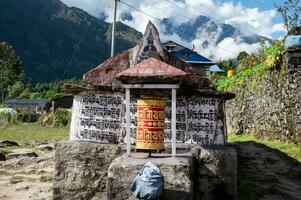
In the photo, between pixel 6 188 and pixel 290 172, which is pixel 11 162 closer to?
pixel 6 188

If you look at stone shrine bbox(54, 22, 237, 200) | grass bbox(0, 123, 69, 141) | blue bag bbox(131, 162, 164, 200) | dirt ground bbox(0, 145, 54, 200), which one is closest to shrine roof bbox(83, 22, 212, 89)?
stone shrine bbox(54, 22, 237, 200)

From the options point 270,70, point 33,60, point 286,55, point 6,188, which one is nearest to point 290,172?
point 286,55

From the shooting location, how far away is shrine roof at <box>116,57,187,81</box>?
816 centimetres

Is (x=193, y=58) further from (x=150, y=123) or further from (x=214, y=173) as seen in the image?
(x=150, y=123)

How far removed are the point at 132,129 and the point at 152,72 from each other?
187 centimetres

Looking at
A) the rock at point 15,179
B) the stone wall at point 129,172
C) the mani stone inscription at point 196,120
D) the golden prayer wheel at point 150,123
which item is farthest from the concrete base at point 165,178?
the rock at point 15,179

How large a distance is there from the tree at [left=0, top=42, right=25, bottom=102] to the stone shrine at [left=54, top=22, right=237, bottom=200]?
7129cm

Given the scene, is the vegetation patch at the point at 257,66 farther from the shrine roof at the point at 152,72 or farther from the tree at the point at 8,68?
the tree at the point at 8,68

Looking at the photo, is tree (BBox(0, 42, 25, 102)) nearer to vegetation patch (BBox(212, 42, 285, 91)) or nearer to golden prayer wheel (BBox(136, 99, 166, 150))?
vegetation patch (BBox(212, 42, 285, 91))

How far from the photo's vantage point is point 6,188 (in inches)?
467

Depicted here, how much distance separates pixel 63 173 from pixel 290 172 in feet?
21.3

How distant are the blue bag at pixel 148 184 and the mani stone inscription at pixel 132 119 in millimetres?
2247

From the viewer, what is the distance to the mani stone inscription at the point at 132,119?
9586mm

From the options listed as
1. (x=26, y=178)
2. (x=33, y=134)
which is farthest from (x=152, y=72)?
(x=33, y=134)
